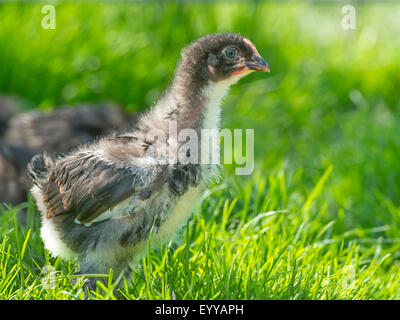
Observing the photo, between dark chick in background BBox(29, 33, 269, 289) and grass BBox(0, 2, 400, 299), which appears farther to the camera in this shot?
grass BBox(0, 2, 400, 299)

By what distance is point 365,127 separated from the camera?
18.5 ft

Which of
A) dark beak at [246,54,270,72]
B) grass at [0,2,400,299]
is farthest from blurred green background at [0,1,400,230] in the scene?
dark beak at [246,54,270,72]

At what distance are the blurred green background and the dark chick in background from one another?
221 centimetres

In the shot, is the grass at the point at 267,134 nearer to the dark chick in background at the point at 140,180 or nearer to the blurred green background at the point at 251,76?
the blurred green background at the point at 251,76

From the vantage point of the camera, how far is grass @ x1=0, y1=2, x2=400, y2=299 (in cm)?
312

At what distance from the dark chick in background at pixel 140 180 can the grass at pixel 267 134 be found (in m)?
0.17

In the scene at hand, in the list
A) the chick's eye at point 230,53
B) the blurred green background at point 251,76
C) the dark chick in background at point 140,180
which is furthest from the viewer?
the blurred green background at point 251,76

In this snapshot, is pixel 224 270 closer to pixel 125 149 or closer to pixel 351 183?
pixel 125 149

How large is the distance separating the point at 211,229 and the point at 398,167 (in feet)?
6.25

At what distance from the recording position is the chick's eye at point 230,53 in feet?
9.80

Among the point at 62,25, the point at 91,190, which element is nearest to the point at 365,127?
the point at 62,25

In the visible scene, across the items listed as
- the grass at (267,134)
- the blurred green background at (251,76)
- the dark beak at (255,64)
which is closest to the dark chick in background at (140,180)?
the dark beak at (255,64)

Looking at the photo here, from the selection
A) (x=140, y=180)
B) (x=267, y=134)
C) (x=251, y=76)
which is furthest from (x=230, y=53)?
(x=251, y=76)

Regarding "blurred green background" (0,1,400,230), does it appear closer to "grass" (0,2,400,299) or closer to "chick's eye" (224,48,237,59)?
"grass" (0,2,400,299)
